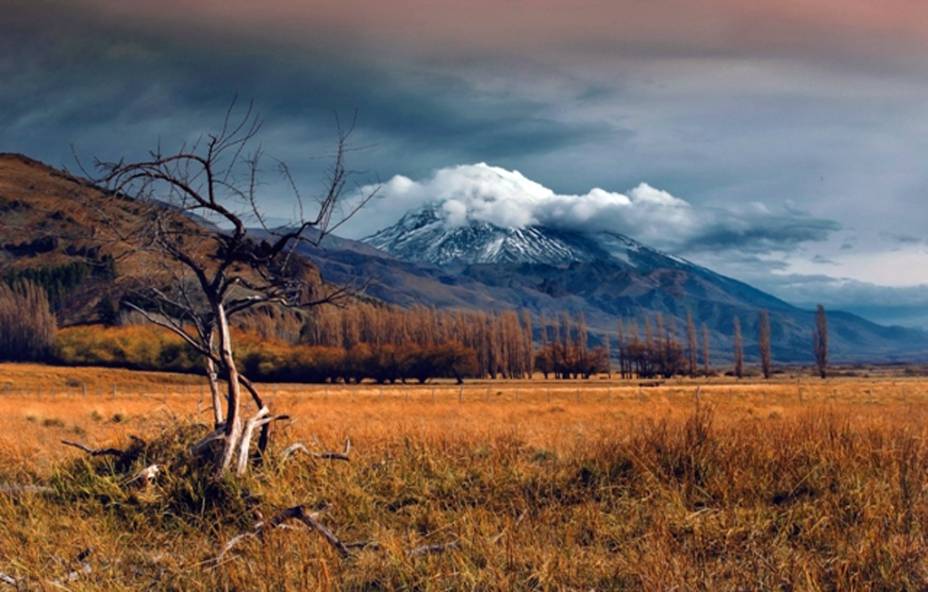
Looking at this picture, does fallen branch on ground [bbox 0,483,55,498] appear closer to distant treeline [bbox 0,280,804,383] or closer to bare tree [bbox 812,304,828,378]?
distant treeline [bbox 0,280,804,383]

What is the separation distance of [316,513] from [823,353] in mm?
157002

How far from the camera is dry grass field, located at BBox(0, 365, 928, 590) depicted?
5.95m

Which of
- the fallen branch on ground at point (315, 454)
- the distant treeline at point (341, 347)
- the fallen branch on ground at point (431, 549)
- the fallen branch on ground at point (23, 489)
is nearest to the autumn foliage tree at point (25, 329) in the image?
the distant treeline at point (341, 347)

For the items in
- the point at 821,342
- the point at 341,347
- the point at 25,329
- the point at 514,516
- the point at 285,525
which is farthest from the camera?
the point at 821,342

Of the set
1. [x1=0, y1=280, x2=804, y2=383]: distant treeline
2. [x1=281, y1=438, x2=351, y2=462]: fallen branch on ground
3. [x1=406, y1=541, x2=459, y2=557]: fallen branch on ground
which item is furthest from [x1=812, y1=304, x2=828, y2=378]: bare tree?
[x1=406, y1=541, x2=459, y2=557]: fallen branch on ground

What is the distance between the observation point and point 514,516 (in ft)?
25.6

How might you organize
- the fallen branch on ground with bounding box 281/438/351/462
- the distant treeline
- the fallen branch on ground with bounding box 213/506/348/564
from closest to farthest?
1. the fallen branch on ground with bounding box 213/506/348/564
2. the fallen branch on ground with bounding box 281/438/351/462
3. the distant treeline

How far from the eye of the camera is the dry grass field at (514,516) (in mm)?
5949

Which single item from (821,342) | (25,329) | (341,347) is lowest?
(821,342)

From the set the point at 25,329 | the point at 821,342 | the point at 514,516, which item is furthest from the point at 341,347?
the point at 514,516

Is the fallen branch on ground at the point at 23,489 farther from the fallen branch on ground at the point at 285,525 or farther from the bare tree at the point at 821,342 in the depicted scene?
the bare tree at the point at 821,342

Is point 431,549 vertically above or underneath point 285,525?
underneath

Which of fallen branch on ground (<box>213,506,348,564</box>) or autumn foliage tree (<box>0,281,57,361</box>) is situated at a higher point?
autumn foliage tree (<box>0,281,57,361</box>)

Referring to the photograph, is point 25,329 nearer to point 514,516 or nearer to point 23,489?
point 23,489
